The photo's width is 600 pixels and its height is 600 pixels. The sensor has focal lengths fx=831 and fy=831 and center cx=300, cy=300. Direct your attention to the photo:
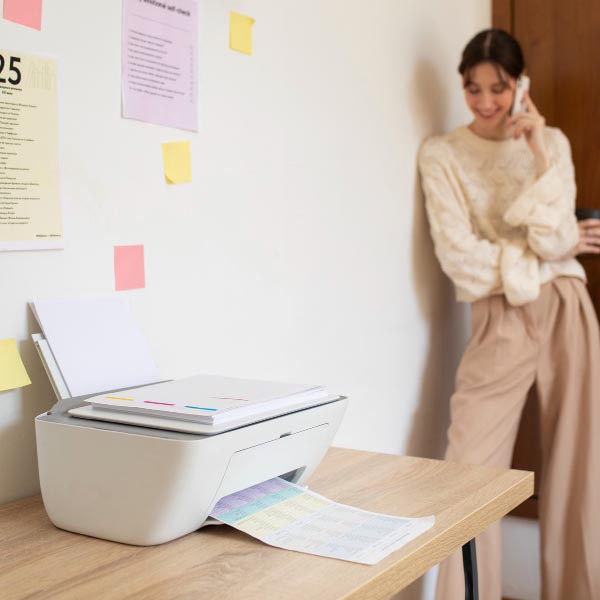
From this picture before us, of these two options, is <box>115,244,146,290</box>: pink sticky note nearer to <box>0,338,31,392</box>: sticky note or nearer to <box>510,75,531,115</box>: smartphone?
<box>0,338,31,392</box>: sticky note

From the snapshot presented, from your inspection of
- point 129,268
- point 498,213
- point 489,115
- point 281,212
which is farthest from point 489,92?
point 129,268

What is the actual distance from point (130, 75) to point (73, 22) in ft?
0.41

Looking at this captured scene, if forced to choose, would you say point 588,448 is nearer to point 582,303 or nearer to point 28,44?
point 582,303

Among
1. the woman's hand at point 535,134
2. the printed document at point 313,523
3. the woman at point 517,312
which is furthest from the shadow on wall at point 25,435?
the woman's hand at point 535,134

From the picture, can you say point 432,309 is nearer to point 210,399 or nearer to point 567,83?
point 567,83

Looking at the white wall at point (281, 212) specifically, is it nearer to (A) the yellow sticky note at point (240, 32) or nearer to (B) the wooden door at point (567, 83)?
(A) the yellow sticky note at point (240, 32)

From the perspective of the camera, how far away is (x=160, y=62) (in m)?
1.38

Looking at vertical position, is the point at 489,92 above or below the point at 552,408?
above

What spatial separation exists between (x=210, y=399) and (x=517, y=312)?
1.35m

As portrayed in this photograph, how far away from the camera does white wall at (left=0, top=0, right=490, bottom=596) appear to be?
124cm

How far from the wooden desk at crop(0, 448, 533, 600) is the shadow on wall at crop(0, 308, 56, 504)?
0.03 m

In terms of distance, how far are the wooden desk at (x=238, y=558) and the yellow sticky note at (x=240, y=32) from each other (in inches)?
32.9

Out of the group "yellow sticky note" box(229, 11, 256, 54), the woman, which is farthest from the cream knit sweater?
"yellow sticky note" box(229, 11, 256, 54)

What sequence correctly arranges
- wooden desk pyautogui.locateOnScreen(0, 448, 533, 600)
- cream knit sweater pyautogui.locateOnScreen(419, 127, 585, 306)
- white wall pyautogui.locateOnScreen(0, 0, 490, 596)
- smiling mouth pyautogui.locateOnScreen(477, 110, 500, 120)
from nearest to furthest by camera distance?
wooden desk pyautogui.locateOnScreen(0, 448, 533, 600) < white wall pyautogui.locateOnScreen(0, 0, 490, 596) < cream knit sweater pyautogui.locateOnScreen(419, 127, 585, 306) < smiling mouth pyautogui.locateOnScreen(477, 110, 500, 120)
